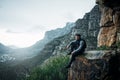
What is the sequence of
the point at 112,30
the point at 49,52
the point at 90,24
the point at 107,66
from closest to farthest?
the point at 107,66
the point at 112,30
the point at 90,24
the point at 49,52

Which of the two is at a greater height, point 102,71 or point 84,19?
point 84,19

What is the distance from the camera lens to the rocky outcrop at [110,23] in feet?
77.3

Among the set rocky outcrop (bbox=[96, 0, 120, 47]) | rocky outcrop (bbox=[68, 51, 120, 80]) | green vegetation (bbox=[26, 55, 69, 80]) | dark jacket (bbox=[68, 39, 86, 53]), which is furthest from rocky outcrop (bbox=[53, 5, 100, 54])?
rocky outcrop (bbox=[68, 51, 120, 80])

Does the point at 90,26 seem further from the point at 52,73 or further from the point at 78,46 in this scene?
the point at 78,46

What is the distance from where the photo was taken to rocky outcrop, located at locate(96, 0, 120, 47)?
23562 millimetres

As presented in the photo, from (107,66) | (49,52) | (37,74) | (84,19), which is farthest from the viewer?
(49,52)

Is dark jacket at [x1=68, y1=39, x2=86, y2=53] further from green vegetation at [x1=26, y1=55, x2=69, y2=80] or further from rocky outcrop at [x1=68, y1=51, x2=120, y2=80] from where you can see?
green vegetation at [x1=26, y1=55, x2=69, y2=80]

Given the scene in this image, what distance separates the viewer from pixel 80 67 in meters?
13.3

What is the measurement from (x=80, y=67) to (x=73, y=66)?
0.69 metres

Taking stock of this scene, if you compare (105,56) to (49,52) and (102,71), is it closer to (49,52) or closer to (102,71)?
(102,71)

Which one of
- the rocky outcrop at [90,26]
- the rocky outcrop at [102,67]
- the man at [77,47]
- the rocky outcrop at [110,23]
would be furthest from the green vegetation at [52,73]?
the rocky outcrop at [90,26]

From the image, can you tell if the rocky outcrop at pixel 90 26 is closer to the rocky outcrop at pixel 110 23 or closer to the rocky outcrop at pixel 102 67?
the rocky outcrop at pixel 110 23

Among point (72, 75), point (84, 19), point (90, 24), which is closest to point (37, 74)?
point (72, 75)

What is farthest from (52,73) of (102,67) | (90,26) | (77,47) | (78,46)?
(90,26)
